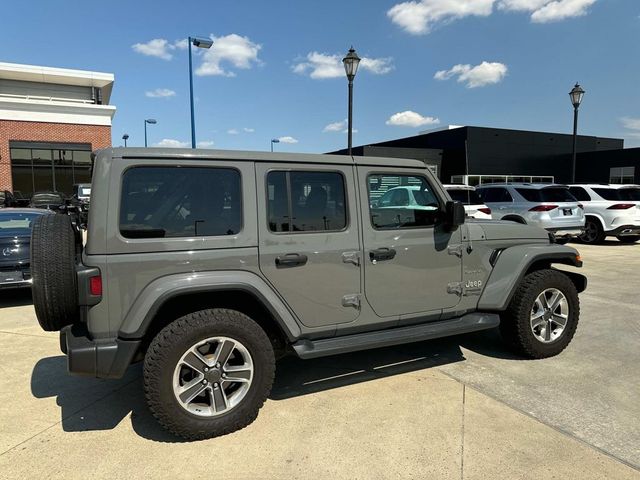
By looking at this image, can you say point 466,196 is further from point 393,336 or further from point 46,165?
point 46,165

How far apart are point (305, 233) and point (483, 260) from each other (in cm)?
172

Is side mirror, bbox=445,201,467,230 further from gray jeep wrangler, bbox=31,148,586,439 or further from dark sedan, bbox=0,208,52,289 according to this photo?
dark sedan, bbox=0,208,52,289

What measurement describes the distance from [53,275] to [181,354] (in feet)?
3.10

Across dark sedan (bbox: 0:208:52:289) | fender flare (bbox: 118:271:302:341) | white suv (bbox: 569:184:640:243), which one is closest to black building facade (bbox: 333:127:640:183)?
white suv (bbox: 569:184:640:243)

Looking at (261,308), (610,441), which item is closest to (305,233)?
(261,308)

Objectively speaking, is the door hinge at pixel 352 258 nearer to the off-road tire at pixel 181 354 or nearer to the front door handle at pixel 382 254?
the front door handle at pixel 382 254

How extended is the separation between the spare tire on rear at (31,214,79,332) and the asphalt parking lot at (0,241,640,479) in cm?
87

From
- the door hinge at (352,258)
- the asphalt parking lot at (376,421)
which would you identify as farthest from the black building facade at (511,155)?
the door hinge at (352,258)

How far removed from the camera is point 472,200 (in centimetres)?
1230

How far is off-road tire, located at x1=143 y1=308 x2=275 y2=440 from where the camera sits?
2951mm

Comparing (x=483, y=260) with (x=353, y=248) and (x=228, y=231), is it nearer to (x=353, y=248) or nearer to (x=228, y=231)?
(x=353, y=248)

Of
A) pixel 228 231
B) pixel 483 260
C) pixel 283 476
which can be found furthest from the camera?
pixel 483 260

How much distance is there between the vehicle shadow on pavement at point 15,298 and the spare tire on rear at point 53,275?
15.0ft

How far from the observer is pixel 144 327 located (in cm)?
291
